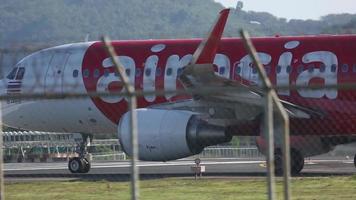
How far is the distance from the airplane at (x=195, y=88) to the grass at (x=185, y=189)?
1796 millimetres

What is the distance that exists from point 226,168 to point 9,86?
20.3ft

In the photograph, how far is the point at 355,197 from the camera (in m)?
17.4

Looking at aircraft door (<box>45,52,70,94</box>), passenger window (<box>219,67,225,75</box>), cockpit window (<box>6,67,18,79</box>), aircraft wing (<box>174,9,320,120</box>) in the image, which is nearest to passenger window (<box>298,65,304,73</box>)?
aircraft wing (<box>174,9,320,120</box>)

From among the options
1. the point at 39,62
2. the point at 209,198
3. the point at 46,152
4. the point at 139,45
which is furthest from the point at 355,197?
the point at 46,152

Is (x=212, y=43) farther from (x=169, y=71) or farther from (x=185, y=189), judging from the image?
(x=185, y=189)

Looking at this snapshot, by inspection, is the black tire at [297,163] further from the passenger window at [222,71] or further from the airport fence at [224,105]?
the passenger window at [222,71]

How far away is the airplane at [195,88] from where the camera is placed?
79.4 feet

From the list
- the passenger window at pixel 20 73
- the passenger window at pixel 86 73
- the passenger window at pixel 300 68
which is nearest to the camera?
the passenger window at pixel 300 68

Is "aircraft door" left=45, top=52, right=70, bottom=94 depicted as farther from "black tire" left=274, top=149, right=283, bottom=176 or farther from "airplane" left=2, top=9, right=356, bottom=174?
"black tire" left=274, top=149, right=283, bottom=176

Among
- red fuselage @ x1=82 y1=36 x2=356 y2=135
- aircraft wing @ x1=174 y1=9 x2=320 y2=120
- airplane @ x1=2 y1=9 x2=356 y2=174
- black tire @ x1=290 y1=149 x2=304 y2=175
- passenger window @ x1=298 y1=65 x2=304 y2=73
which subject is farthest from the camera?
black tire @ x1=290 y1=149 x2=304 y2=175

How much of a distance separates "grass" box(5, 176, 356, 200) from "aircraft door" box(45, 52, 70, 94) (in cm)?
651

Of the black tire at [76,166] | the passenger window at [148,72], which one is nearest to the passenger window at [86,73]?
the passenger window at [148,72]

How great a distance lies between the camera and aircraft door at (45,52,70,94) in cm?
2912

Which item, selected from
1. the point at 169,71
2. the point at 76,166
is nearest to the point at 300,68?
the point at 169,71
